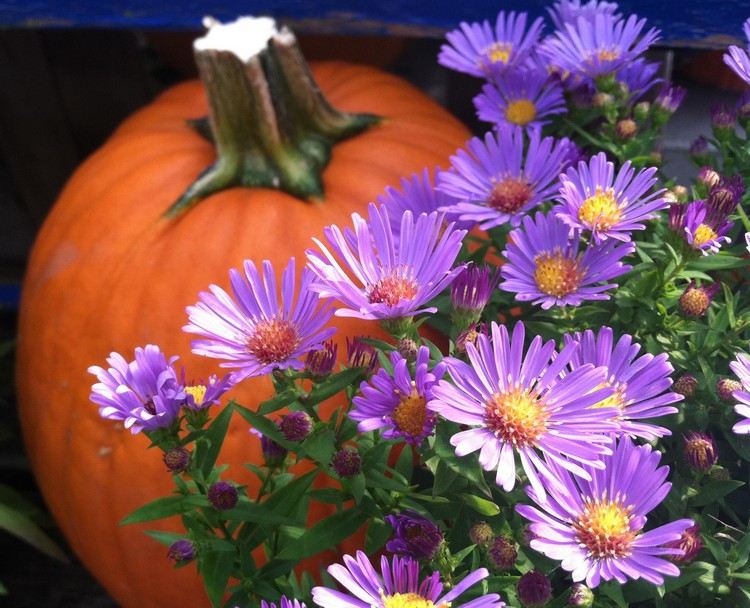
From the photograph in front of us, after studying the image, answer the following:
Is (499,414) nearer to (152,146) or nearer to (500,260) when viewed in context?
(500,260)

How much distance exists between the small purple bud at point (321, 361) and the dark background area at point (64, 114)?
71 cm

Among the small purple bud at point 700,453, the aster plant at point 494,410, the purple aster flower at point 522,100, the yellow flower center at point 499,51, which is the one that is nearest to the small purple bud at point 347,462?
the aster plant at point 494,410

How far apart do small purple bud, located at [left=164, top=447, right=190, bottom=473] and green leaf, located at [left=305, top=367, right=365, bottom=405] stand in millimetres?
82

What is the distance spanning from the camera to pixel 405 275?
0.55 metres

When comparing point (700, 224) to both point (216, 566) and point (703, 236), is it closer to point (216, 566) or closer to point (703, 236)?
point (703, 236)

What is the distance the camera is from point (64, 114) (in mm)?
1253

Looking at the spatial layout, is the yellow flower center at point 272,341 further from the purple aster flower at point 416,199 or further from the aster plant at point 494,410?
the purple aster flower at point 416,199

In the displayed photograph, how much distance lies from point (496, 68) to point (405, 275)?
36 centimetres

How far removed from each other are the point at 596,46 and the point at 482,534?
0.49 meters

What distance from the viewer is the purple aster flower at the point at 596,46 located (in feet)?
2.50

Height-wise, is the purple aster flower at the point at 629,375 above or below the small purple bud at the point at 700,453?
above

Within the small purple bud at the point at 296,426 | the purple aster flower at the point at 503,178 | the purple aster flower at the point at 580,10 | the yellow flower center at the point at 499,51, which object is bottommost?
the small purple bud at the point at 296,426

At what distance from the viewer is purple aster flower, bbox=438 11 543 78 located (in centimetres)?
83

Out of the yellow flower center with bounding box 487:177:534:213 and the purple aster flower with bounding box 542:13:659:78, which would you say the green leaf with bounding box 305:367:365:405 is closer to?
the yellow flower center with bounding box 487:177:534:213
